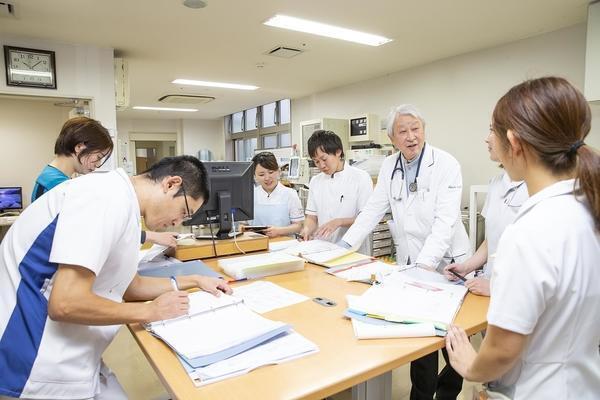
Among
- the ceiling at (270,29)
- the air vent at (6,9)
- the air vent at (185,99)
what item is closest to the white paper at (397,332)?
the ceiling at (270,29)

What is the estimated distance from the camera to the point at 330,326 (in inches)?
45.1

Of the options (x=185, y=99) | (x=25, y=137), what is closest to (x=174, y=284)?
(x=25, y=137)

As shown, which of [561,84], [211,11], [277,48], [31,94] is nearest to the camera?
[561,84]

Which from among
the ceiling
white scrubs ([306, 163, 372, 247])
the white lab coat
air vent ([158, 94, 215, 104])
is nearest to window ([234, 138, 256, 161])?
air vent ([158, 94, 215, 104])

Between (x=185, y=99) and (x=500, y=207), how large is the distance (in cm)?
638

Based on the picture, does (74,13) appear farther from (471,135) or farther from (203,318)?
(471,135)

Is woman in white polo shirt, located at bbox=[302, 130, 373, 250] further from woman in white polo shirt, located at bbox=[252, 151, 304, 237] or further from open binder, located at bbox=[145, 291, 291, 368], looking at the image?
open binder, located at bbox=[145, 291, 291, 368]

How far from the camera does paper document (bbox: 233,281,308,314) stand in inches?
51.3

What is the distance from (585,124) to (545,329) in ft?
1.41

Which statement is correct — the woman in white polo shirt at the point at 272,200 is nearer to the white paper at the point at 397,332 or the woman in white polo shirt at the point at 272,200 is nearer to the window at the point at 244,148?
the white paper at the point at 397,332

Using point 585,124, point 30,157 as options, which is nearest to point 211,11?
point 585,124

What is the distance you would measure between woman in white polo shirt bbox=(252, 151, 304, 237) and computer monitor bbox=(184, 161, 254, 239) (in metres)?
0.66

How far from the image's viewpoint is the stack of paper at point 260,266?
1.61 meters

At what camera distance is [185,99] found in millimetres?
7164
